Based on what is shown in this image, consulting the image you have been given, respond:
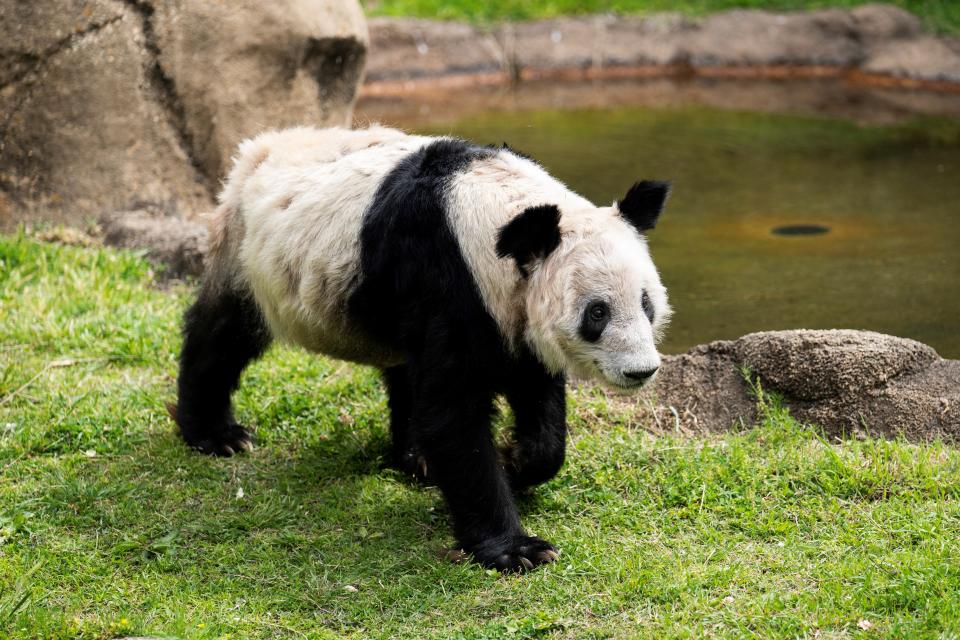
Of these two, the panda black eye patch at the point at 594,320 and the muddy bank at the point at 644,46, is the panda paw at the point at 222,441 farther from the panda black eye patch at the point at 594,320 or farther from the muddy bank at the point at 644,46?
the muddy bank at the point at 644,46

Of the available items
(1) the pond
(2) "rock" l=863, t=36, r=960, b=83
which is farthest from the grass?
(2) "rock" l=863, t=36, r=960, b=83

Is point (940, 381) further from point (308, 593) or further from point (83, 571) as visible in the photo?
point (83, 571)

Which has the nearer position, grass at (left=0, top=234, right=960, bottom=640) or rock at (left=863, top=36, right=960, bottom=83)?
grass at (left=0, top=234, right=960, bottom=640)

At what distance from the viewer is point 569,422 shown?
18.9 feet

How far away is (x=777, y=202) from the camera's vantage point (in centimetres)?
988

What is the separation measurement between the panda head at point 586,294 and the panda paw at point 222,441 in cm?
197

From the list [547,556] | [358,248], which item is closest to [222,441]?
[358,248]

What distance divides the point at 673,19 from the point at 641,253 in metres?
12.3

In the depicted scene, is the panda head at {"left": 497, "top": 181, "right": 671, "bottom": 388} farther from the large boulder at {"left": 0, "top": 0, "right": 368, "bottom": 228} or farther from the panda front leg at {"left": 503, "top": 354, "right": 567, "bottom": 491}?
the large boulder at {"left": 0, "top": 0, "right": 368, "bottom": 228}

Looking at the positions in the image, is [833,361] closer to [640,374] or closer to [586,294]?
[640,374]

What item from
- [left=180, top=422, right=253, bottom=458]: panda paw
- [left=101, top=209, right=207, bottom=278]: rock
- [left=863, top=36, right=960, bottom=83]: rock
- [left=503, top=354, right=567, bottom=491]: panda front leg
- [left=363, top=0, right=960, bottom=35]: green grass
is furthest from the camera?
[left=363, top=0, right=960, bottom=35]: green grass

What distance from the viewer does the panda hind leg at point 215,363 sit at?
5492 millimetres

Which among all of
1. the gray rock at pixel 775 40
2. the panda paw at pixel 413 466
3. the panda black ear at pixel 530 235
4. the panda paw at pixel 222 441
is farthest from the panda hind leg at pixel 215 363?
the gray rock at pixel 775 40

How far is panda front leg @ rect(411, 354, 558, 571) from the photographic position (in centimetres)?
450
